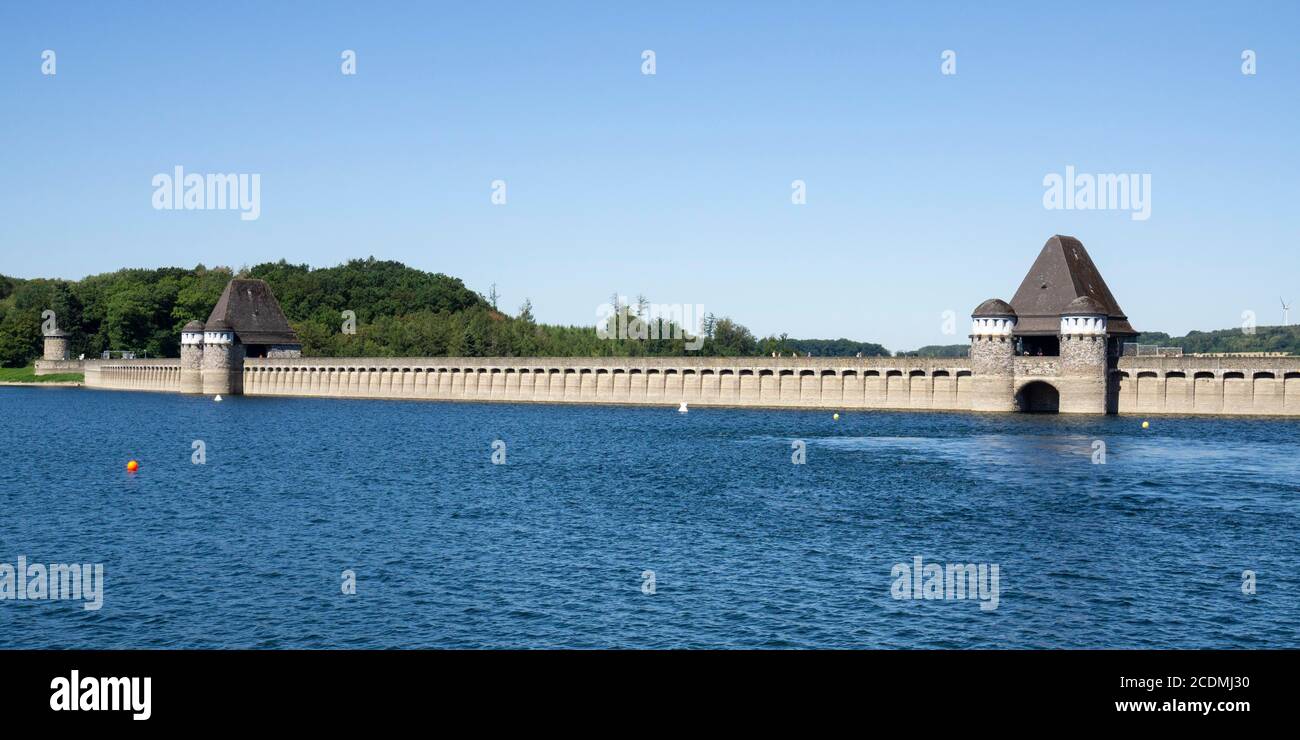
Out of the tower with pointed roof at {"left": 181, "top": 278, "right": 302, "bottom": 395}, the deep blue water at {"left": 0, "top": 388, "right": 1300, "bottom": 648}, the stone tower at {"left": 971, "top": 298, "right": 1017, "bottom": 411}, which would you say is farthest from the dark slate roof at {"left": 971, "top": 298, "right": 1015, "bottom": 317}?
the tower with pointed roof at {"left": 181, "top": 278, "right": 302, "bottom": 395}

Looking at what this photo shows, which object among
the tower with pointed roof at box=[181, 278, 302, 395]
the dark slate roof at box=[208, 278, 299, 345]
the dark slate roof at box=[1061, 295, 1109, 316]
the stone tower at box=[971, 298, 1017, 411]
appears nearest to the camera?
the dark slate roof at box=[1061, 295, 1109, 316]

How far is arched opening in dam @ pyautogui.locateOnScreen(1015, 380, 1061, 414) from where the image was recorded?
114688mm

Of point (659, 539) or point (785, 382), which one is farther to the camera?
point (785, 382)

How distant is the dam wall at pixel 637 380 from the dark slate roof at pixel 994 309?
7.50 meters

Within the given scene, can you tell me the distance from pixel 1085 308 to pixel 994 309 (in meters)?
8.64

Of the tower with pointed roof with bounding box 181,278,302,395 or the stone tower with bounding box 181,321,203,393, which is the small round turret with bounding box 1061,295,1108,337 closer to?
the tower with pointed roof with bounding box 181,278,302,395

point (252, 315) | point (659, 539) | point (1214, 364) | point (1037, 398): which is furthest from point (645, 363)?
point (659, 539)

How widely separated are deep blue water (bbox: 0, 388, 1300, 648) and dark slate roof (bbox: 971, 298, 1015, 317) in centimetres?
2590

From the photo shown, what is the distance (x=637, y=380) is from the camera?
148625mm

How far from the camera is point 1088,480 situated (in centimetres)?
6134

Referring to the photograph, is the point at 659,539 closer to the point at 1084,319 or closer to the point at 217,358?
the point at 1084,319
